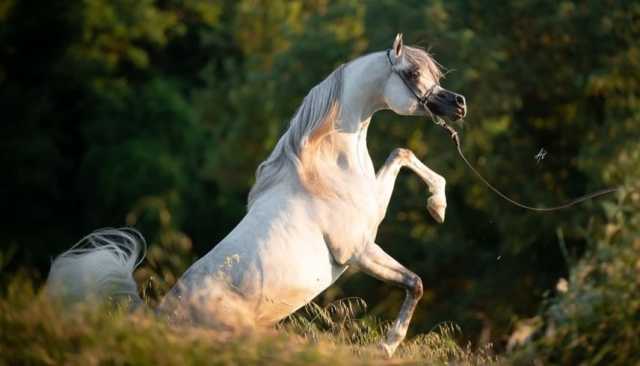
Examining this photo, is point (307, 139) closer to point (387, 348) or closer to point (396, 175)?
point (396, 175)

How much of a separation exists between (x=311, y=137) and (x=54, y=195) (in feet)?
83.6

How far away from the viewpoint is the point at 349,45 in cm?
2666

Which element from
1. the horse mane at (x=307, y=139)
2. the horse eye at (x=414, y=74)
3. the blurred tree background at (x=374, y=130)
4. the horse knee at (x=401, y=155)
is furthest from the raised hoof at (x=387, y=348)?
the blurred tree background at (x=374, y=130)

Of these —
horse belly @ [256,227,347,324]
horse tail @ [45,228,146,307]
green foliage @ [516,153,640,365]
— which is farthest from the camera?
horse belly @ [256,227,347,324]

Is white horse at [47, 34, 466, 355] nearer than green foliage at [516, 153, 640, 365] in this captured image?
No

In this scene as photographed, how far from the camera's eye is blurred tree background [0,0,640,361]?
24.2 m

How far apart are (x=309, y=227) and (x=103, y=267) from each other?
127 cm

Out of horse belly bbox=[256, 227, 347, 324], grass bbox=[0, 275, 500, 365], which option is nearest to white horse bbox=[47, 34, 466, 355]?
horse belly bbox=[256, 227, 347, 324]

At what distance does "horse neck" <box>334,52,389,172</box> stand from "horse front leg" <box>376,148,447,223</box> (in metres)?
0.21

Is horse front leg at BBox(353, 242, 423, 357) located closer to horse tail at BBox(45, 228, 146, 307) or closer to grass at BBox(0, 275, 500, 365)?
grass at BBox(0, 275, 500, 365)

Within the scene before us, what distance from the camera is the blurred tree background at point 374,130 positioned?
24.2m

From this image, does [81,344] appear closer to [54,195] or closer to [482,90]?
[482,90]

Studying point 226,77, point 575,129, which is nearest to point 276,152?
point 575,129

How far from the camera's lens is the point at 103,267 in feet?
23.9
